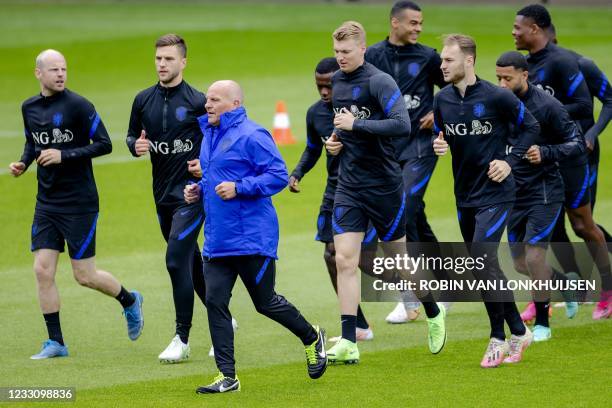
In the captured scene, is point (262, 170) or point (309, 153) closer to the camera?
point (262, 170)

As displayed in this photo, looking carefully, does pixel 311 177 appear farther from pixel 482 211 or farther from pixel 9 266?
pixel 482 211

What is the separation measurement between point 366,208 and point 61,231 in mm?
2688

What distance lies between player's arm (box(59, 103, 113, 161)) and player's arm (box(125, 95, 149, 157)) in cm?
21

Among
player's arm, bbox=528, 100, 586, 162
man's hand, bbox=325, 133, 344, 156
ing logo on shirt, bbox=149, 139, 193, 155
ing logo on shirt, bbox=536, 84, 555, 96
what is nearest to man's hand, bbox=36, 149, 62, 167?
ing logo on shirt, bbox=149, 139, 193, 155

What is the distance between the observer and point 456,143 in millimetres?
10555

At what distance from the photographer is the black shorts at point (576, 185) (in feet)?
40.1

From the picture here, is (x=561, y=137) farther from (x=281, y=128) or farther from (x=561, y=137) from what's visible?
(x=281, y=128)

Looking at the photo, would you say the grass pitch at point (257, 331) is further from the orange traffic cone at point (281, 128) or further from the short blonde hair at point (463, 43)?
the short blonde hair at point (463, 43)

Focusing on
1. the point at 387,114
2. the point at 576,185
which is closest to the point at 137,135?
the point at 387,114

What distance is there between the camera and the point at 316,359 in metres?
9.72

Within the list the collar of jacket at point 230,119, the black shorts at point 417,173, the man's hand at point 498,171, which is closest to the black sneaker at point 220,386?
the collar of jacket at point 230,119

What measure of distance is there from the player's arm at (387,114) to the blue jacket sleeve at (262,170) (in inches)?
33.6

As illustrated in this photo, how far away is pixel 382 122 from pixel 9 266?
6548 millimetres

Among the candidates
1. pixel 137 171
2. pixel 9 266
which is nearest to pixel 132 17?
pixel 137 171
